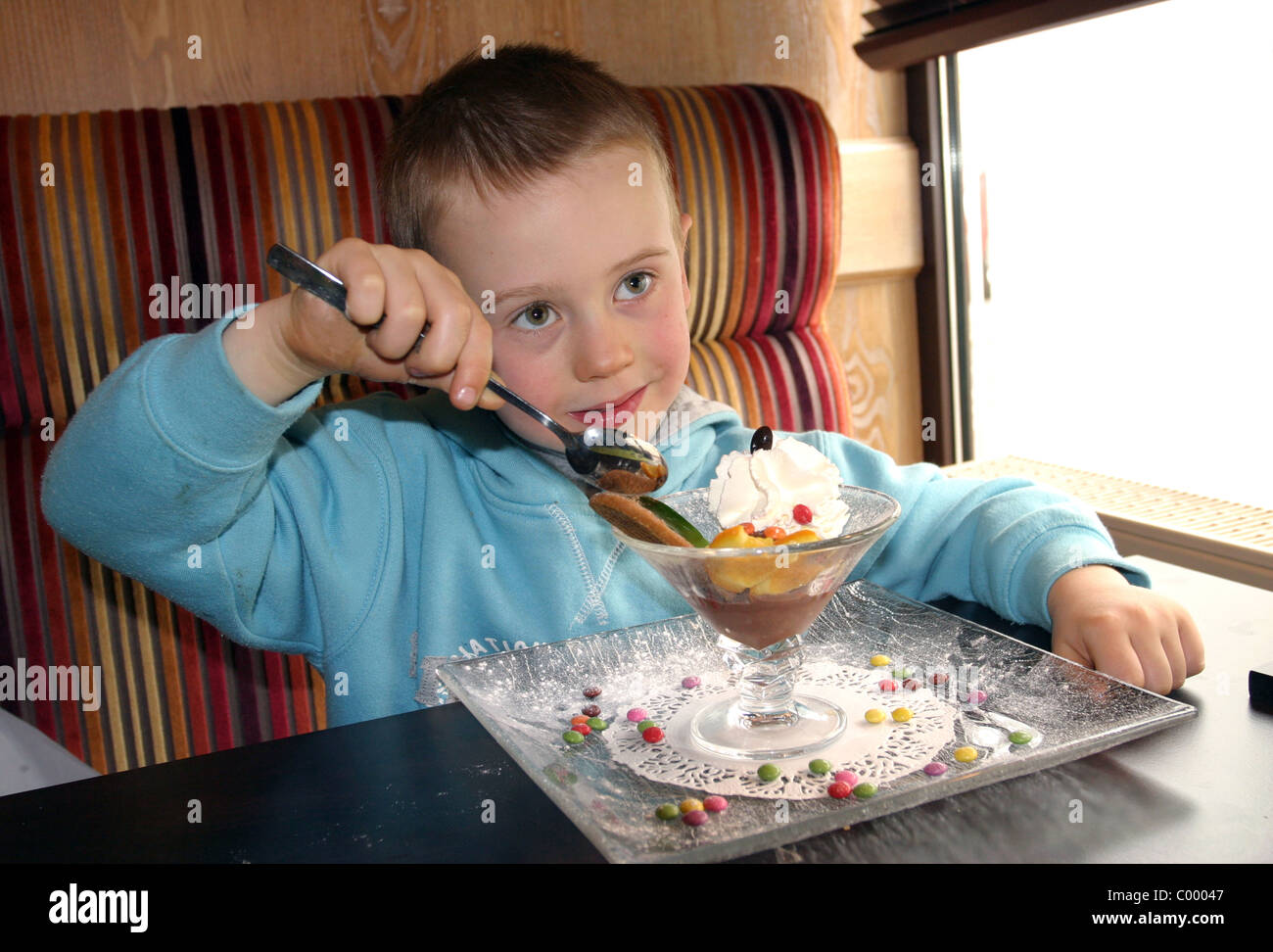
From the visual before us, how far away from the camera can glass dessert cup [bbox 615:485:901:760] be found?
77 cm

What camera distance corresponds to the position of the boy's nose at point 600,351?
1.16 m

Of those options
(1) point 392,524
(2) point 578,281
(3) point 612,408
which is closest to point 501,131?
(2) point 578,281

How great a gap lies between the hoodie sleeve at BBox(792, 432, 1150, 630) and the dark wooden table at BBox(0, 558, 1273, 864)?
0.24 meters

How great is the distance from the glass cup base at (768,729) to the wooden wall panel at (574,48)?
1539 mm

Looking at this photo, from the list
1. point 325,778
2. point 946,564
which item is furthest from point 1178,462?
point 325,778

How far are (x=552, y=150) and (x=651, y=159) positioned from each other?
0.49 feet

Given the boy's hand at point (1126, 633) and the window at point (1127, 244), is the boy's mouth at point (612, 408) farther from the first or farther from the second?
the window at point (1127, 244)

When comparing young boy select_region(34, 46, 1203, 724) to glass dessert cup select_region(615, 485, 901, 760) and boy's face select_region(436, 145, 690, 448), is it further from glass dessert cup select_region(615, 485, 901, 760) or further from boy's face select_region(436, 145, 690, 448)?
glass dessert cup select_region(615, 485, 901, 760)

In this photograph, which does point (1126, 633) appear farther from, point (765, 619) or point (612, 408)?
point (612, 408)

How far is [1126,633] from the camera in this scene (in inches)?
35.7

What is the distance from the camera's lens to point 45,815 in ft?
2.42

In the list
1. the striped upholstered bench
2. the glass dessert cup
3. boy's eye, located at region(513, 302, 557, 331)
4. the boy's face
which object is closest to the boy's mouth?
the boy's face

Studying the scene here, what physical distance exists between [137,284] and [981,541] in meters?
1.17

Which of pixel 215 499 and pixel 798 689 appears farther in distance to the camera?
pixel 215 499
